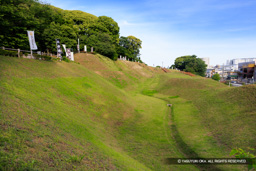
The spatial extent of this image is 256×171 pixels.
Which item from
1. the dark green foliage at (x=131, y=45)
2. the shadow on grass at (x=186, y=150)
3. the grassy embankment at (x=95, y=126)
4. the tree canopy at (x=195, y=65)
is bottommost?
the shadow on grass at (x=186, y=150)

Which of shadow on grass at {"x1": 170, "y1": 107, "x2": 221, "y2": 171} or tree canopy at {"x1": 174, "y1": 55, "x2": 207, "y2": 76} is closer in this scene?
shadow on grass at {"x1": 170, "y1": 107, "x2": 221, "y2": 171}

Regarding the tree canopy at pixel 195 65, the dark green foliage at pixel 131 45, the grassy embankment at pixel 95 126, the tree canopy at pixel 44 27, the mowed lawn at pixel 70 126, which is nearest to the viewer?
A: the mowed lawn at pixel 70 126

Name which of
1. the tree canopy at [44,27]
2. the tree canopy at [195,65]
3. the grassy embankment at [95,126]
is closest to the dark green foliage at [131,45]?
the tree canopy at [44,27]

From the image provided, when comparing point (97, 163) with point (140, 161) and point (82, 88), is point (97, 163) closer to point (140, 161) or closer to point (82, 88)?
point (140, 161)

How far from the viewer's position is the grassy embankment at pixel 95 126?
7309 mm

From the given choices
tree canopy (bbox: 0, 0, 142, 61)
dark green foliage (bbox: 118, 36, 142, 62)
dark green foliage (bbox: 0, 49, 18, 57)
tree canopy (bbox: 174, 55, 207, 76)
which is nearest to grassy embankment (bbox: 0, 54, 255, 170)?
dark green foliage (bbox: 0, 49, 18, 57)

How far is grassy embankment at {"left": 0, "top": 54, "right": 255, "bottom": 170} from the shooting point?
288 inches

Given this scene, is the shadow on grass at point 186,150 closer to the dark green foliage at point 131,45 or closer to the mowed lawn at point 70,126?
the mowed lawn at point 70,126

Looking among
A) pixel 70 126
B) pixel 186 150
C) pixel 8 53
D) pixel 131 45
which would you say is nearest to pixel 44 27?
pixel 8 53

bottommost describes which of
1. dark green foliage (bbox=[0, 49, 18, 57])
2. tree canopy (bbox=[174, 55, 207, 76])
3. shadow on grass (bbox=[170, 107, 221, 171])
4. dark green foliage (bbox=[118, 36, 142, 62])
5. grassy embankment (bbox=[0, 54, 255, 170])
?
shadow on grass (bbox=[170, 107, 221, 171])

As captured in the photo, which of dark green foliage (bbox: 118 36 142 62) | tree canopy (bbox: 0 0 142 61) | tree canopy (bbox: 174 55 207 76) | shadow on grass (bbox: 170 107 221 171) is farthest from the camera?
tree canopy (bbox: 174 55 207 76)

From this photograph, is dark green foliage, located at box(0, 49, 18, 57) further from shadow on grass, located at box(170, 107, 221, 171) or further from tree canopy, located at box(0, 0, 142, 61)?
shadow on grass, located at box(170, 107, 221, 171)

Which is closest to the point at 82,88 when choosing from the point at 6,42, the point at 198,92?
the point at 6,42

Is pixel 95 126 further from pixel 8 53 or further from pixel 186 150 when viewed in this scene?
pixel 8 53
